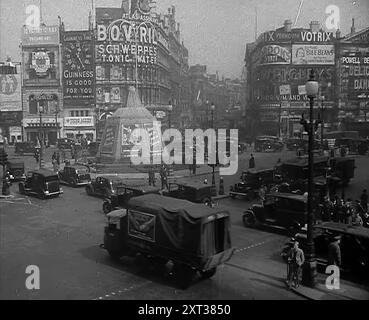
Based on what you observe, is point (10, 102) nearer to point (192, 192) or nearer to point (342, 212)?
point (192, 192)

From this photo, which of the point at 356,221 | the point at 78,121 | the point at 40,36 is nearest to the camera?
the point at 356,221

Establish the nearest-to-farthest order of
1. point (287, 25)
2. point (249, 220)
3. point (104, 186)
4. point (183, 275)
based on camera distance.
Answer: point (183, 275) → point (249, 220) → point (104, 186) → point (287, 25)

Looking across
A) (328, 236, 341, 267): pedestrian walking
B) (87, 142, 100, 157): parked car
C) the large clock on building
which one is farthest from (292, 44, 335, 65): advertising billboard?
(328, 236, 341, 267): pedestrian walking

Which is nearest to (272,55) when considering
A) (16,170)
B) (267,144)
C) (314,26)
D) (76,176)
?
(314,26)

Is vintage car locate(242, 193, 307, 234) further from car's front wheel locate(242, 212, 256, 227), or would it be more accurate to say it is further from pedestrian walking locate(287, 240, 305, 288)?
pedestrian walking locate(287, 240, 305, 288)

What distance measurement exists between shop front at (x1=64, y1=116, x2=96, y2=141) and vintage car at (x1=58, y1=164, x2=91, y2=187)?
3031cm

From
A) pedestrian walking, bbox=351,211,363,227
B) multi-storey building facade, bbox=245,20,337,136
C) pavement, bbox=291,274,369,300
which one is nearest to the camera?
pavement, bbox=291,274,369,300

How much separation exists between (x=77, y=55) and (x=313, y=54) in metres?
28.4

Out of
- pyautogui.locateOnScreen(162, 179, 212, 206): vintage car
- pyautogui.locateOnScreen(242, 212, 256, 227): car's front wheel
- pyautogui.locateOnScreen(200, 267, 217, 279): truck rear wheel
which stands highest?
pyautogui.locateOnScreen(162, 179, 212, 206): vintage car

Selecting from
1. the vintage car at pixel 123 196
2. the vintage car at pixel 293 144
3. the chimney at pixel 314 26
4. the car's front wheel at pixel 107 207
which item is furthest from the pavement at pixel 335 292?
the chimney at pixel 314 26

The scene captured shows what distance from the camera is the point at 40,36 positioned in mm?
54031

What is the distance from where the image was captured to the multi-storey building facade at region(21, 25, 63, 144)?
5422 centimetres

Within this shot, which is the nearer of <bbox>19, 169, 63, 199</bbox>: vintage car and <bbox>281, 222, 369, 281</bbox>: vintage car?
<bbox>281, 222, 369, 281</bbox>: vintage car
